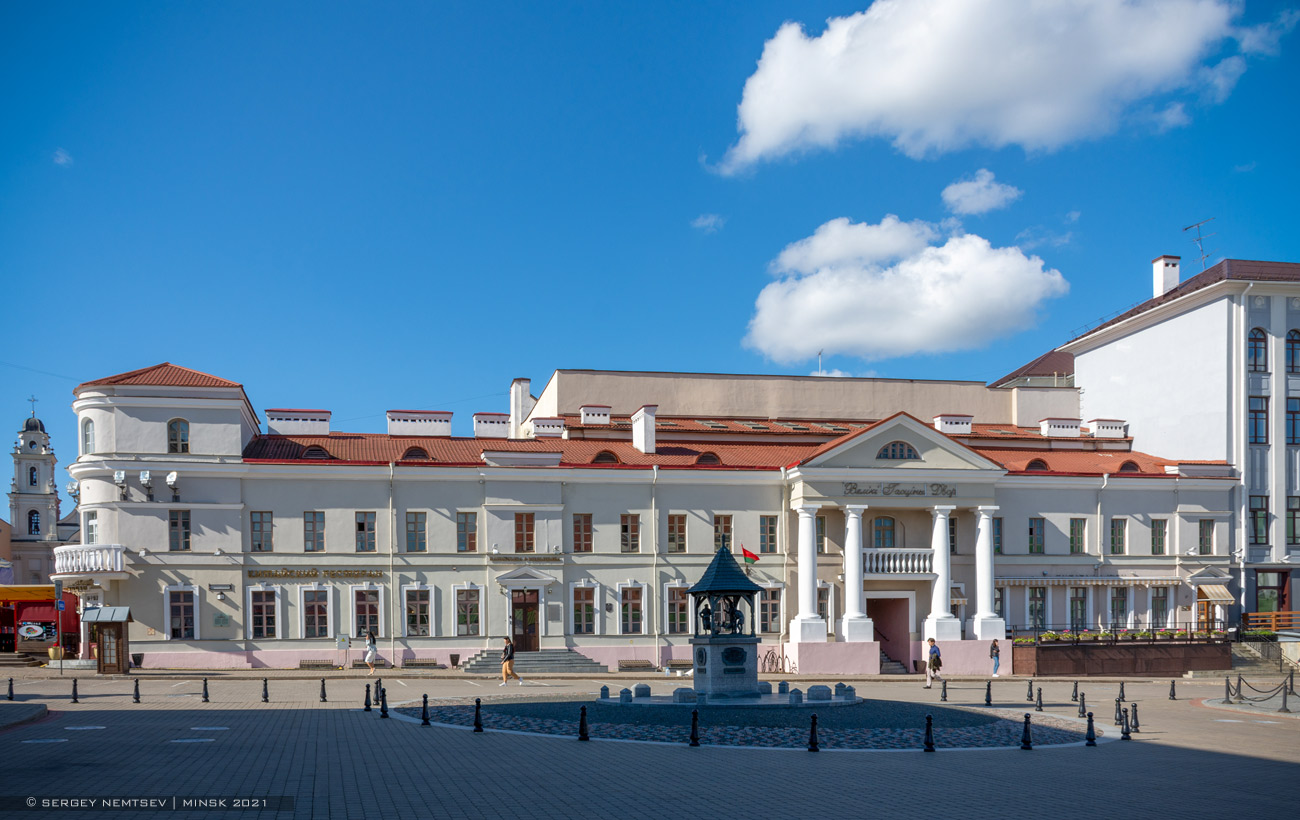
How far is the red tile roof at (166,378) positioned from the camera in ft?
148

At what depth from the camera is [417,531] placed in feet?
157

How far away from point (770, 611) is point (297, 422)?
22.2 metres

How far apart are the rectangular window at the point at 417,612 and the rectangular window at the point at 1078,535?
28966mm

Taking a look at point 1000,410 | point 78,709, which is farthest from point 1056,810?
point 1000,410

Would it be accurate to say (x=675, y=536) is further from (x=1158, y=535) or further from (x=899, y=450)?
(x=1158, y=535)

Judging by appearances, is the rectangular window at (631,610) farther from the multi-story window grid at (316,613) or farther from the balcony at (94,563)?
the balcony at (94,563)

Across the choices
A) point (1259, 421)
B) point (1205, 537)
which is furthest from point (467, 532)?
point (1259, 421)

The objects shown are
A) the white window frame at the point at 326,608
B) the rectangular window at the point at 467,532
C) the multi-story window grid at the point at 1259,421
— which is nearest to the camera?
the white window frame at the point at 326,608

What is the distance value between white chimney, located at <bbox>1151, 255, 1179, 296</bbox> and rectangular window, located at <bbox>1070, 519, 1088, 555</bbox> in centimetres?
1809

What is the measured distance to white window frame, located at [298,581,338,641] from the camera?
1822 inches

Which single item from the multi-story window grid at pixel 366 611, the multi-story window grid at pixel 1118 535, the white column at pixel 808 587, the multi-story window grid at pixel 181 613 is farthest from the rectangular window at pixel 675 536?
the multi-story window grid at pixel 1118 535

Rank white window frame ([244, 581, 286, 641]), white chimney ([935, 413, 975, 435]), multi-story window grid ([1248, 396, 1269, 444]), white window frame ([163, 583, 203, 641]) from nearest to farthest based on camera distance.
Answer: white window frame ([163, 583, 203, 641])
white window frame ([244, 581, 286, 641])
multi-story window grid ([1248, 396, 1269, 444])
white chimney ([935, 413, 975, 435])

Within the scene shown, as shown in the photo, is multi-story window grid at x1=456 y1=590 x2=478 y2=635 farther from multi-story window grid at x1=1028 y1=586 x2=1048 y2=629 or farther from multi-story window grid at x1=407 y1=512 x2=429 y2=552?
multi-story window grid at x1=1028 y1=586 x2=1048 y2=629

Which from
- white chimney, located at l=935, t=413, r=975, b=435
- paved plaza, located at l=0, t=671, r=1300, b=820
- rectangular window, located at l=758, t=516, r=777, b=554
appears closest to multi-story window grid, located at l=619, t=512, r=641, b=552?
rectangular window, located at l=758, t=516, r=777, b=554
